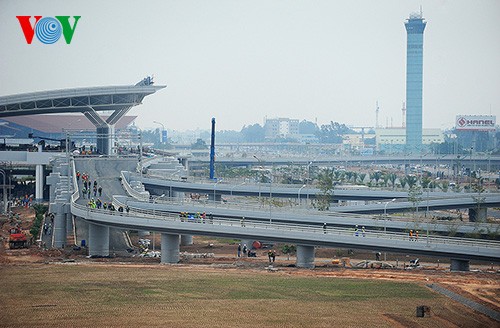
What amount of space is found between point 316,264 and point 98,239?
42.5 feet

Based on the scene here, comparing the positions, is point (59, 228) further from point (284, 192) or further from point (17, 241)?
point (284, 192)

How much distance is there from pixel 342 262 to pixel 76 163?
36.1 meters

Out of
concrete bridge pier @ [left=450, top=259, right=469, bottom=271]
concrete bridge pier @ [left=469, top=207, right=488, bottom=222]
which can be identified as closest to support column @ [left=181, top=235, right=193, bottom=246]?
concrete bridge pier @ [left=450, top=259, right=469, bottom=271]

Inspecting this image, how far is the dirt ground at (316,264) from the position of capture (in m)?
36.6

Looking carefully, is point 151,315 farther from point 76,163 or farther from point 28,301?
point 76,163

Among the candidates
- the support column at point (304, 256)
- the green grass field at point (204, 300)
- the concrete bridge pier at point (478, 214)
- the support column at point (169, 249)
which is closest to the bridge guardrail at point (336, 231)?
the support column at point (304, 256)

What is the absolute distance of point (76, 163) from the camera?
76.1 m

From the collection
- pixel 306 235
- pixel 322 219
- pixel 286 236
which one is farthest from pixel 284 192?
pixel 306 235

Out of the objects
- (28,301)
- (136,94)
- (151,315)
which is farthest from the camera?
(136,94)

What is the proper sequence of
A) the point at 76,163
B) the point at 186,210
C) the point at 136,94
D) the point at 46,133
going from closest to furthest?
the point at 186,210, the point at 76,163, the point at 136,94, the point at 46,133

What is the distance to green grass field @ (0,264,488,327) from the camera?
99.0 feet

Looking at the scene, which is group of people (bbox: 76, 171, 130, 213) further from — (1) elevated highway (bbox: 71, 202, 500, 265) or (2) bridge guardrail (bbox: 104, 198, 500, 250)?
(1) elevated highway (bbox: 71, 202, 500, 265)

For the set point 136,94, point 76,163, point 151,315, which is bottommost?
point 151,315

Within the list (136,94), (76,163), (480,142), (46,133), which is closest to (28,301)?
(76,163)
